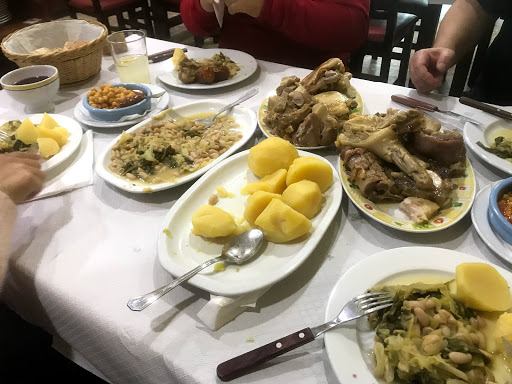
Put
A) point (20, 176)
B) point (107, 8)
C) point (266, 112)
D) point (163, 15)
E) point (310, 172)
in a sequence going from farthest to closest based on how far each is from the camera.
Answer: point (163, 15) < point (107, 8) < point (266, 112) < point (20, 176) < point (310, 172)

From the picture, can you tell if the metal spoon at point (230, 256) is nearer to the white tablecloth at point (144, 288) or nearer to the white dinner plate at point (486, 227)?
the white tablecloth at point (144, 288)

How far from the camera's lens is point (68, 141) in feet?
5.41

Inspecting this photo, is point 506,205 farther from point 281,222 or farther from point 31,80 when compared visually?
point 31,80

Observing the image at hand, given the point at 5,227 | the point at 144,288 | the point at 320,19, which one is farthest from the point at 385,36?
the point at 5,227

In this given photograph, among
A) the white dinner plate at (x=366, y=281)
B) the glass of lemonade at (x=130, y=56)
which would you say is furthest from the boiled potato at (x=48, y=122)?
the white dinner plate at (x=366, y=281)

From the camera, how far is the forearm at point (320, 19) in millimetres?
2156

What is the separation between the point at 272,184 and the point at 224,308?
17.3 inches

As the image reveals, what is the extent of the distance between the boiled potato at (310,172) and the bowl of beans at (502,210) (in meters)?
0.47

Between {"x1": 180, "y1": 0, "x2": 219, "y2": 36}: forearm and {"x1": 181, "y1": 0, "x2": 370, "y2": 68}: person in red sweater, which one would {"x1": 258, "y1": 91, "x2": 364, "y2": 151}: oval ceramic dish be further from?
{"x1": 180, "y1": 0, "x2": 219, "y2": 36}: forearm

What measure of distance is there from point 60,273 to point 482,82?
7.94 feet

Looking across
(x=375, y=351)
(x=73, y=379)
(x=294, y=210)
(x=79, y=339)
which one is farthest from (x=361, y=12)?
(x=73, y=379)

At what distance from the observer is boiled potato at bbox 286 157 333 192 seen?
1215mm

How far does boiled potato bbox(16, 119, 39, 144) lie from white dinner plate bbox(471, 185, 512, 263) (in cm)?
163

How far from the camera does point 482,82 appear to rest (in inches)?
91.5
